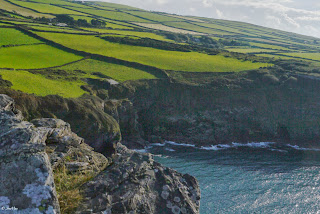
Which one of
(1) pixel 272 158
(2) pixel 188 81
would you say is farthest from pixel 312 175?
(2) pixel 188 81

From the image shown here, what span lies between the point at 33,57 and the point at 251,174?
187 feet

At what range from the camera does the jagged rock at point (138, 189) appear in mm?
9391

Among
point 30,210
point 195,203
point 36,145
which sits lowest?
point 195,203

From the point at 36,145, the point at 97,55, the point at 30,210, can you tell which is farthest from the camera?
the point at 97,55

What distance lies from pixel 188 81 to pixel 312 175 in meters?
36.1

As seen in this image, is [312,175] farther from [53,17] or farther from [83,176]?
[53,17]

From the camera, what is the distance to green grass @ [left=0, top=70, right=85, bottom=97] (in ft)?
167

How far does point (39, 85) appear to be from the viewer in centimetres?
5372

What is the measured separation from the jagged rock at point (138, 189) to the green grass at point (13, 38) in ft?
263

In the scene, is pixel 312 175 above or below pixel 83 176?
below

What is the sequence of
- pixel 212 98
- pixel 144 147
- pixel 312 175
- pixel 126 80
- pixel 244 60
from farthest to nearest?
pixel 244 60, pixel 212 98, pixel 126 80, pixel 144 147, pixel 312 175

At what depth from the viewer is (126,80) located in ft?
231

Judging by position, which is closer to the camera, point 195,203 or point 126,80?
point 195,203

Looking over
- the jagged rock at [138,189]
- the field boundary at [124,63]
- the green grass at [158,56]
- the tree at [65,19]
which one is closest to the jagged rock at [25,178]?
the jagged rock at [138,189]
